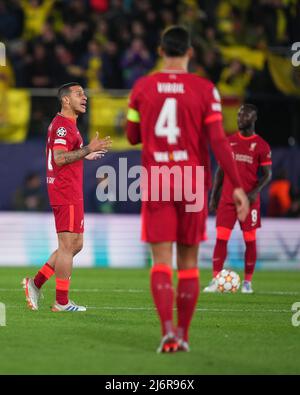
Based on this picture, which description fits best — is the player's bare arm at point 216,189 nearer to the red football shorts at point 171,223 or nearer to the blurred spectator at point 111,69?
the red football shorts at point 171,223

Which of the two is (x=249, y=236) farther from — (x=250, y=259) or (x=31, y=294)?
(x=31, y=294)

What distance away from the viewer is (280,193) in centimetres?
1897

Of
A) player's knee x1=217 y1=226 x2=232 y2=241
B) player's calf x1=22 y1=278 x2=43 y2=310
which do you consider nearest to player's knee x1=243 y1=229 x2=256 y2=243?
player's knee x1=217 y1=226 x2=232 y2=241

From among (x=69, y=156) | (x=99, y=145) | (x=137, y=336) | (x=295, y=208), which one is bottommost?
(x=295, y=208)

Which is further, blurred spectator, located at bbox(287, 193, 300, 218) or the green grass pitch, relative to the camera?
blurred spectator, located at bbox(287, 193, 300, 218)

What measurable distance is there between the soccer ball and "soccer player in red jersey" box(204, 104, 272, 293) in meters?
0.18

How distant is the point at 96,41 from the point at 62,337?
1375 centimetres

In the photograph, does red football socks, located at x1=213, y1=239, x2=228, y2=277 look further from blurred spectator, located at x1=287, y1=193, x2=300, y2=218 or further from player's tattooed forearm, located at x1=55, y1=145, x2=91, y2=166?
blurred spectator, located at x1=287, y1=193, x2=300, y2=218

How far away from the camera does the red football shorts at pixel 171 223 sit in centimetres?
777

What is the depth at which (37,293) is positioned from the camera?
1111cm

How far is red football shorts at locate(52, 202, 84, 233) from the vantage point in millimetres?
10695

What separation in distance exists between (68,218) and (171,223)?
3059 mm

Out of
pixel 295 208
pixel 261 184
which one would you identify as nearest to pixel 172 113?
pixel 261 184
